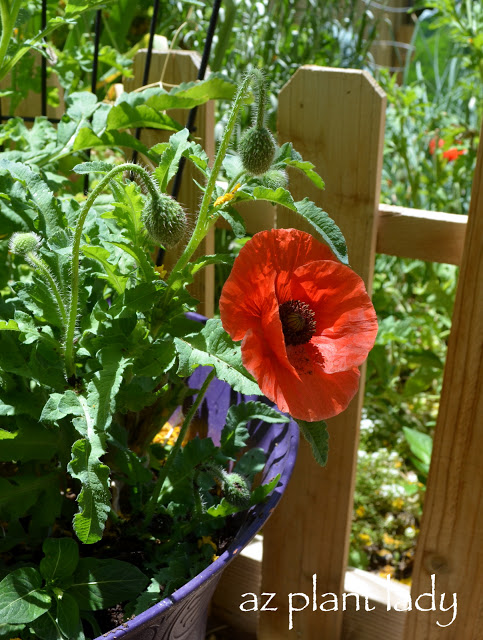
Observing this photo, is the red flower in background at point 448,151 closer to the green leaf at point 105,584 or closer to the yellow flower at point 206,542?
the yellow flower at point 206,542

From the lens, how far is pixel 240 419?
46.8 inches

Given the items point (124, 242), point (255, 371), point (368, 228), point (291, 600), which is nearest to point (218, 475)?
point (255, 371)

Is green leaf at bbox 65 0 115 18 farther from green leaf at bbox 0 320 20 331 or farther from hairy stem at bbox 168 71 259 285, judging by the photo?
green leaf at bbox 0 320 20 331

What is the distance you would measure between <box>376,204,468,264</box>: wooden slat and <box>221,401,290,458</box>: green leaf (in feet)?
1.64

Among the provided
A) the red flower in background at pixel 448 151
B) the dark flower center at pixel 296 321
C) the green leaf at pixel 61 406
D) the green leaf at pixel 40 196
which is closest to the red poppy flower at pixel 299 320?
the dark flower center at pixel 296 321

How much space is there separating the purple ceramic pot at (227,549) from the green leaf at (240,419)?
4 cm

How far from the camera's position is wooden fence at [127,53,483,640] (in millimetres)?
1357

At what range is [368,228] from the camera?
1.42 meters

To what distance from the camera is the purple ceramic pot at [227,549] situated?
35.2 inches

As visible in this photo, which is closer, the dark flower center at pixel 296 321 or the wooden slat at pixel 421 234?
the dark flower center at pixel 296 321

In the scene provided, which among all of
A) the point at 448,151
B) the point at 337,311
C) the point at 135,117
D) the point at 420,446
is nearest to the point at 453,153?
the point at 448,151

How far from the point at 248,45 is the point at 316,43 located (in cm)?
29

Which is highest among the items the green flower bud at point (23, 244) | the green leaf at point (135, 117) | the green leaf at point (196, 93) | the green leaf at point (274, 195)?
the green leaf at point (196, 93)

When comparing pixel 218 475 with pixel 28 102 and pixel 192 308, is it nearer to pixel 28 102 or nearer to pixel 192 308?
pixel 192 308
